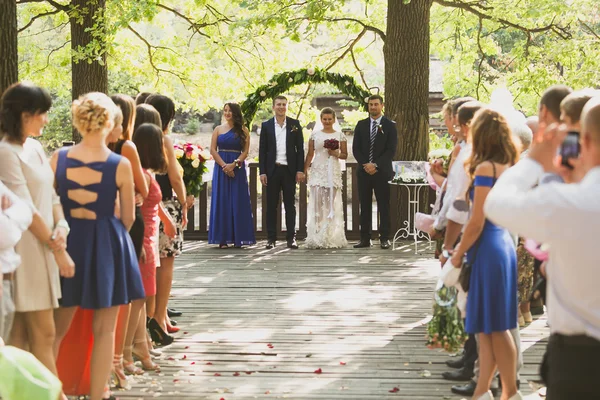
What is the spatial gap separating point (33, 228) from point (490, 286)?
2500 mm

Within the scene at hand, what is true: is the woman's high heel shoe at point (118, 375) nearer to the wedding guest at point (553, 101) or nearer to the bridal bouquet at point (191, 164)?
the wedding guest at point (553, 101)

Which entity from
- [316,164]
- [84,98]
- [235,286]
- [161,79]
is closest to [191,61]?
[161,79]

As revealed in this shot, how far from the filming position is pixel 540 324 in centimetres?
784

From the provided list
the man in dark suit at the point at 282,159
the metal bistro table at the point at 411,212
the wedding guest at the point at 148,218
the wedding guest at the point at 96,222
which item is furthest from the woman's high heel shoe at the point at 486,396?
the man in dark suit at the point at 282,159

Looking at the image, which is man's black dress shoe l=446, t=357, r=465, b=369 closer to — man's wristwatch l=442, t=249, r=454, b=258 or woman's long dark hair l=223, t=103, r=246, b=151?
man's wristwatch l=442, t=249, r=454, b=258

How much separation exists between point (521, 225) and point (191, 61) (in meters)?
16.9

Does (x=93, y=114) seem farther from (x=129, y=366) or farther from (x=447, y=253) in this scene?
(x=447, y=253)

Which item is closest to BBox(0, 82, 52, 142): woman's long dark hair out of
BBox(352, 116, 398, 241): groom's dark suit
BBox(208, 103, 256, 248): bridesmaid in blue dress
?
BBox(208, 103, 256, 248): bridesmaid in blue dress

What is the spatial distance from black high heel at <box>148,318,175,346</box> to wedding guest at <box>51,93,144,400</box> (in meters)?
1.97

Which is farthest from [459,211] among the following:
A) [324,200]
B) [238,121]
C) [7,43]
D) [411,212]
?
[411,212]

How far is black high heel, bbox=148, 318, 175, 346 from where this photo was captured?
23.5 feet

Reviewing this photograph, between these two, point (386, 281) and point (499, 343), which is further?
point (386, 281)

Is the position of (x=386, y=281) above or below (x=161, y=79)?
below

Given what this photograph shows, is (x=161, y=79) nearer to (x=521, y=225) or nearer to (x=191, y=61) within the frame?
(x=191, y=61)
